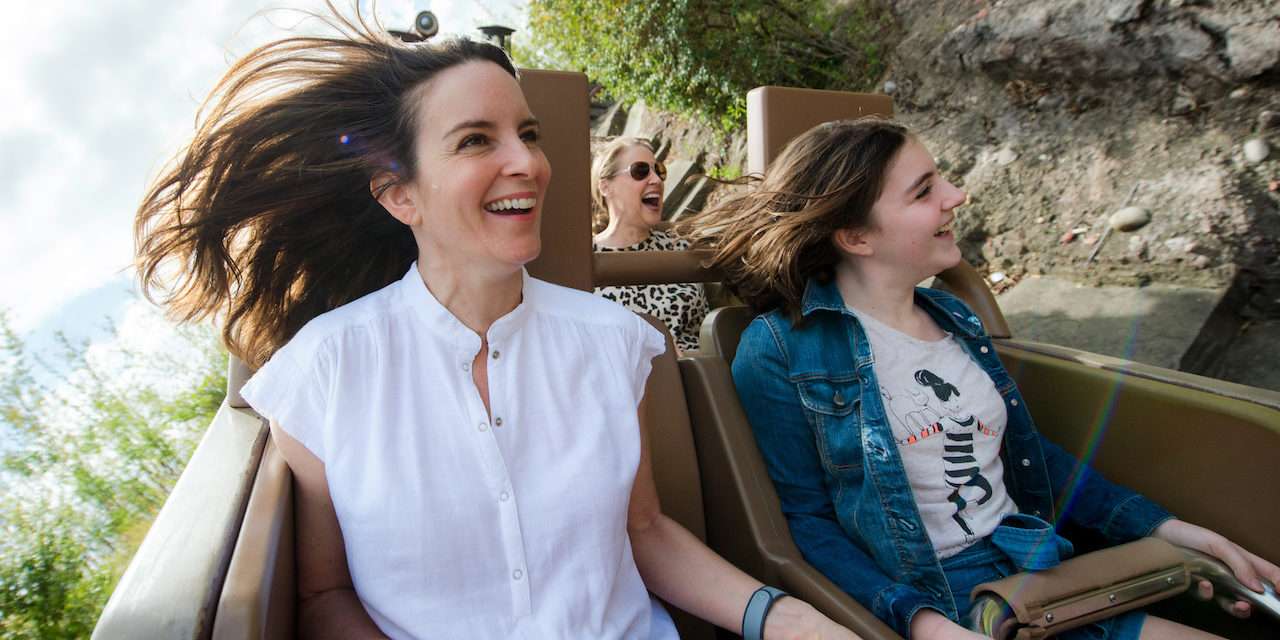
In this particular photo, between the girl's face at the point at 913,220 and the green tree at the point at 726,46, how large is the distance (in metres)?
3.69

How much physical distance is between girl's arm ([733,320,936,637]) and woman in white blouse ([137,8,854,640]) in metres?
0.22

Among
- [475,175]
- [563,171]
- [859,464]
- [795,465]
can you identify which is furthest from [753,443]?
[475,175]

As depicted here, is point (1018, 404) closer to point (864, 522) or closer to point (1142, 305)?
point (864, 522)

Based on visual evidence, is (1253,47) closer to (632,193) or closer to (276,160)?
(632,193)

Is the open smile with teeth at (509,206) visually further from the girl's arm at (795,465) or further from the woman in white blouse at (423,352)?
the girl's arm at (795,465)

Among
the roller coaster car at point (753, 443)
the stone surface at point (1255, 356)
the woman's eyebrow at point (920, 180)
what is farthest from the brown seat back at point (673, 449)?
the stone surface at point (1255, 356)

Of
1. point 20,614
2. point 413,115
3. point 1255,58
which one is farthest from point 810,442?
point 1255,58

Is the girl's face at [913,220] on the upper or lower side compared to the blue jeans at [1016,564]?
upper

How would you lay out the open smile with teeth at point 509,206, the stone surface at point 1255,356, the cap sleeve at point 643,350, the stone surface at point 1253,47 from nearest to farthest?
1. the open smile with teeth at point 509,206
2. the cap sleeve at point 643,350
3. the stone surface at point 1255,356
4. the stone surface at point 1253,47

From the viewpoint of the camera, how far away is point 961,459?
143 cm

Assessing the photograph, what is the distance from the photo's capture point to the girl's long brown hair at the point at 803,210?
1579mm

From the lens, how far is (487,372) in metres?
1.12

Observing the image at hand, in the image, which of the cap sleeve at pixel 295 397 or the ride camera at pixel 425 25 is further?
the ride camera at pixel 425 25

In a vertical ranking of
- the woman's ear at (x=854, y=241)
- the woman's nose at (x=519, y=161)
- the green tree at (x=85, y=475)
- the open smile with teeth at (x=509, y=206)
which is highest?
the woman's nose at (x=519, y=161)
